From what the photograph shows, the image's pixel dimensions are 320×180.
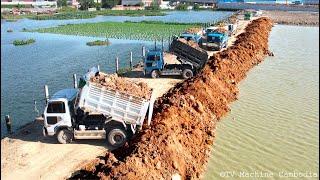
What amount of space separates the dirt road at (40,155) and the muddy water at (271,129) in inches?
204

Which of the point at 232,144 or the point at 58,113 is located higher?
the point at 58,113

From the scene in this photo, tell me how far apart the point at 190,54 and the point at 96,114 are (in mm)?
13890

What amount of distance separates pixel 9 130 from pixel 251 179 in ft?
38.9

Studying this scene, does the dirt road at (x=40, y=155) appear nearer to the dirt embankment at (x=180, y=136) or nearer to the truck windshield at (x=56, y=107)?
the dirt embankment at (x=180, y=136)

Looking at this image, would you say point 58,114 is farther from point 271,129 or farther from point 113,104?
point 271,129

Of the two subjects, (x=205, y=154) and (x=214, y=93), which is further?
(x=214, y=93)

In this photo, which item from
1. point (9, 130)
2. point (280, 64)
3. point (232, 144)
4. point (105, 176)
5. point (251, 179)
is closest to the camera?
point (105, 176)

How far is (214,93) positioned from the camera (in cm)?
2355

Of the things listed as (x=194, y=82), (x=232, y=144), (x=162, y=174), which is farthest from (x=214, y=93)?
(x=162, y=174)

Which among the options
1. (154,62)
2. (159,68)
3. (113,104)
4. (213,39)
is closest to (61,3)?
(213,39)

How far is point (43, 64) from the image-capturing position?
133ft

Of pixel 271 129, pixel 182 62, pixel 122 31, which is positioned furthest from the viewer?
pixel 122 31

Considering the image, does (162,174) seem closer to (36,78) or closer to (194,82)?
(194,82)

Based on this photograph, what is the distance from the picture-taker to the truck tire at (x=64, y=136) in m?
17.4
